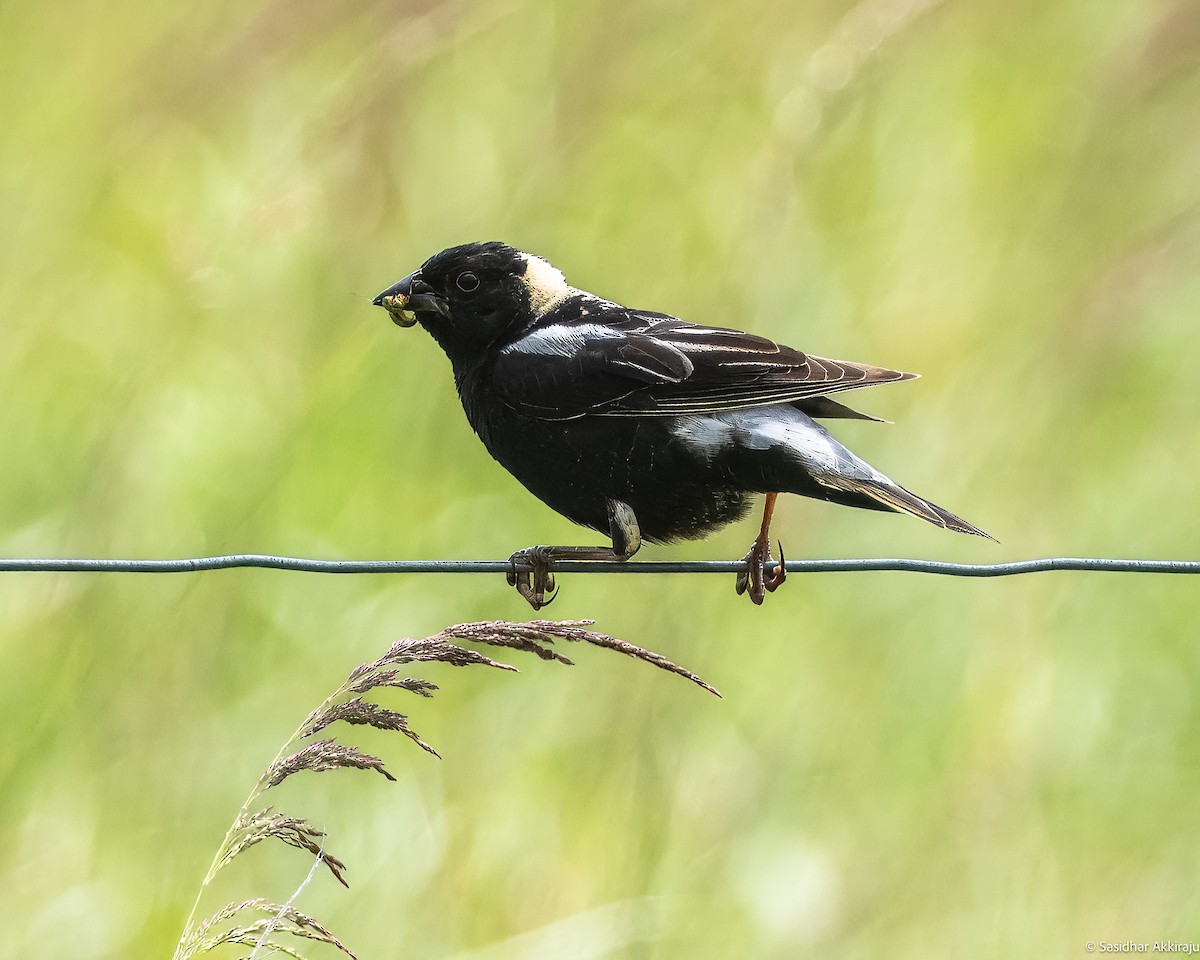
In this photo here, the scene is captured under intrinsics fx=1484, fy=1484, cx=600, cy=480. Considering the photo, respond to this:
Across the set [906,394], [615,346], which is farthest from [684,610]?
[906,394]

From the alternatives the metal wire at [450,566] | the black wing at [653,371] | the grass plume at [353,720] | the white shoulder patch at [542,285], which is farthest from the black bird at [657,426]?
the grass plume at [353,720]

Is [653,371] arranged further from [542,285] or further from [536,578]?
[542,285]

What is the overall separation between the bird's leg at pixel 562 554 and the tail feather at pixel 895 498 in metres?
0.57

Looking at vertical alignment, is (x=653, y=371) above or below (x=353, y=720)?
above

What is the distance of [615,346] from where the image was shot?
148 inches

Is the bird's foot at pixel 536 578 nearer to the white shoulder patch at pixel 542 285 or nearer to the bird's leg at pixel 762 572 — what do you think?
the bird's leg at pixel 762 572

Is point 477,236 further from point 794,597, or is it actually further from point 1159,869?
point 1159,869

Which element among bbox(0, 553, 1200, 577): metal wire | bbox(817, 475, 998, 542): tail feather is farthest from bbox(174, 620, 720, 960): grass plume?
bbox(817, 475, 998, 542): tail feather

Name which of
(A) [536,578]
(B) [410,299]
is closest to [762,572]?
(A) [536,578]

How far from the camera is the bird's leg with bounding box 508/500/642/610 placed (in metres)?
3.80

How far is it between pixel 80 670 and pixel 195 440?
0.76 meters

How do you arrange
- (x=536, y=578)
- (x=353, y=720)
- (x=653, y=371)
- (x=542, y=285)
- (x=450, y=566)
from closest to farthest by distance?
(x=353, y=720) < (x=450, y=566) < (x=653, y=371) < (x=536, y=578) < (x=542, y=285)

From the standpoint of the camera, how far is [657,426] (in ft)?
12.1

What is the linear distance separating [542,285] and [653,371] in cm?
82
